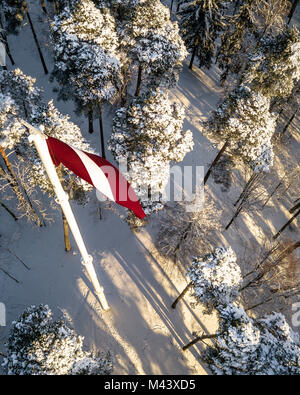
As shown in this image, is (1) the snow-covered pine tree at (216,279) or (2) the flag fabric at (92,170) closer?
(2) the flag fabric at (92,170)

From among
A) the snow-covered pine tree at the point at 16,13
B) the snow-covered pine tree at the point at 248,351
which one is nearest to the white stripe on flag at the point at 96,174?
the snow-covered pine tree at the point at 248,351

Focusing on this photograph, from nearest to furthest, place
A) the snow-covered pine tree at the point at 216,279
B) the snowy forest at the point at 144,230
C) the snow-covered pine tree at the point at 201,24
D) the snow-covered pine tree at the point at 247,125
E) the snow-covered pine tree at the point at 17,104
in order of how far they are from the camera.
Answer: the snowy forest at the point at 144,230 < the snow-covered pine tree at the point at 216,279 < the snow-covered pine tree at the point at 17,104 < the snow-covered pine tree at the point at 247,125 < the snow-covered pine tree at the point at 201,24

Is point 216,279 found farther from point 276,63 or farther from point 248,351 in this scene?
point 276,63

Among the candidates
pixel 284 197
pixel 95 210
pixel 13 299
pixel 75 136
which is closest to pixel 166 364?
pixel 13 299

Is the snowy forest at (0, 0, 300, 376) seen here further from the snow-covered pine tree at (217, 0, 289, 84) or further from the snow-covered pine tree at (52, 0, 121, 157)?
the snow-covered pine tree at (217, 0, 289, 84)

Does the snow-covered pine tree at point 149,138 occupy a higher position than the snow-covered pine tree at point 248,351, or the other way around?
the snow-covered pine tree at point 149,138

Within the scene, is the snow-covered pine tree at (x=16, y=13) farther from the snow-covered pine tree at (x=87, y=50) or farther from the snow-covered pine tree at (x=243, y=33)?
the snow-covered pine tree at (x=243, y=33)
